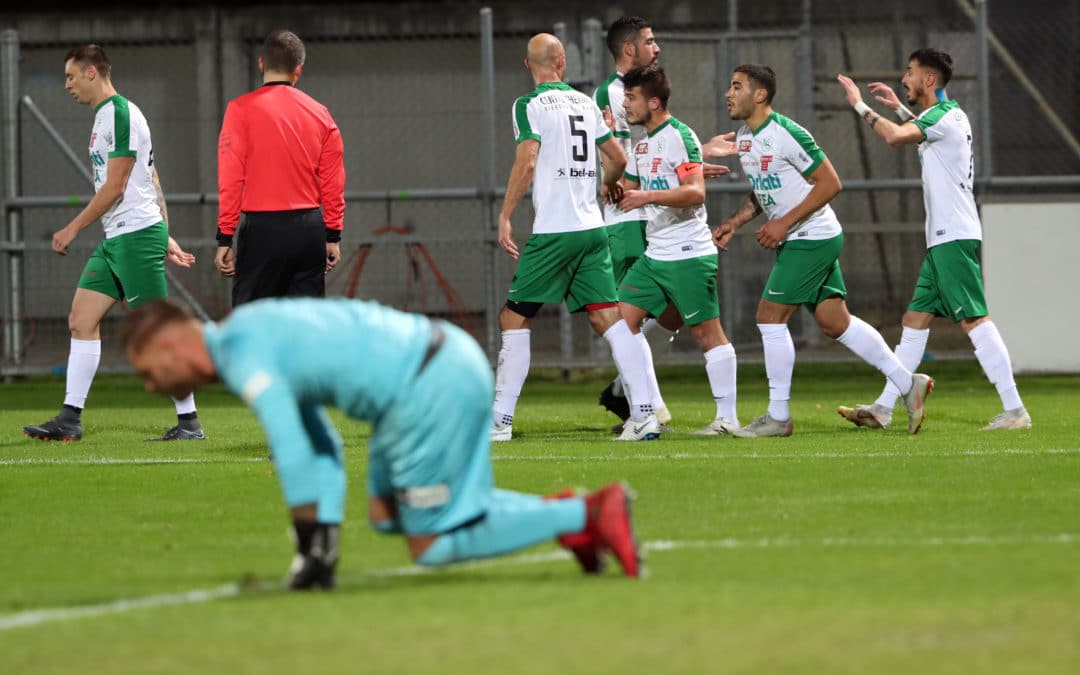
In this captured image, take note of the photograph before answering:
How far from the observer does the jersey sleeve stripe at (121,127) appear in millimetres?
10156

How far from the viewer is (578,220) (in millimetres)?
9672

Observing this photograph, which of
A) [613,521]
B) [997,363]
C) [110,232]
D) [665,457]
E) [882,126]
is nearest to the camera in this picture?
[613,521]

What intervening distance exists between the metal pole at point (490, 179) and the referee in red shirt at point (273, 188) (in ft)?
19.0

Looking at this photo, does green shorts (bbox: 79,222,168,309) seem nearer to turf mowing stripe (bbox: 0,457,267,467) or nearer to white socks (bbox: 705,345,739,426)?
turf mowing stripe (bbox: 0,457,267,467)

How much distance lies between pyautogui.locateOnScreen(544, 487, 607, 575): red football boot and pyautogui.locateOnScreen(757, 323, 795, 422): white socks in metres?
5.01

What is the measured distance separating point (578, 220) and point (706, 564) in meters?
4.46

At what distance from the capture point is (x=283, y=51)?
9.11 metres

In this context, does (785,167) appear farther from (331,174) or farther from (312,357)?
(312,357)

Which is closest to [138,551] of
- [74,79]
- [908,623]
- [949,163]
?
[908,623]

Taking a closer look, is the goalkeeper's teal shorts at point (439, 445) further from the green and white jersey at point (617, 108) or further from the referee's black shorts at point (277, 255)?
the green and white jersey at point (617, 108)

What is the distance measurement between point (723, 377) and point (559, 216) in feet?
4.75

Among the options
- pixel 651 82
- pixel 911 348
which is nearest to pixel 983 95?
pixel 911 348

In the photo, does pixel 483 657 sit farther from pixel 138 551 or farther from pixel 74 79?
pixel 74 79

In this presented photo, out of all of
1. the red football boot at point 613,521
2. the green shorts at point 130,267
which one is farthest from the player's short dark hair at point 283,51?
the red football boot at point 613,521
